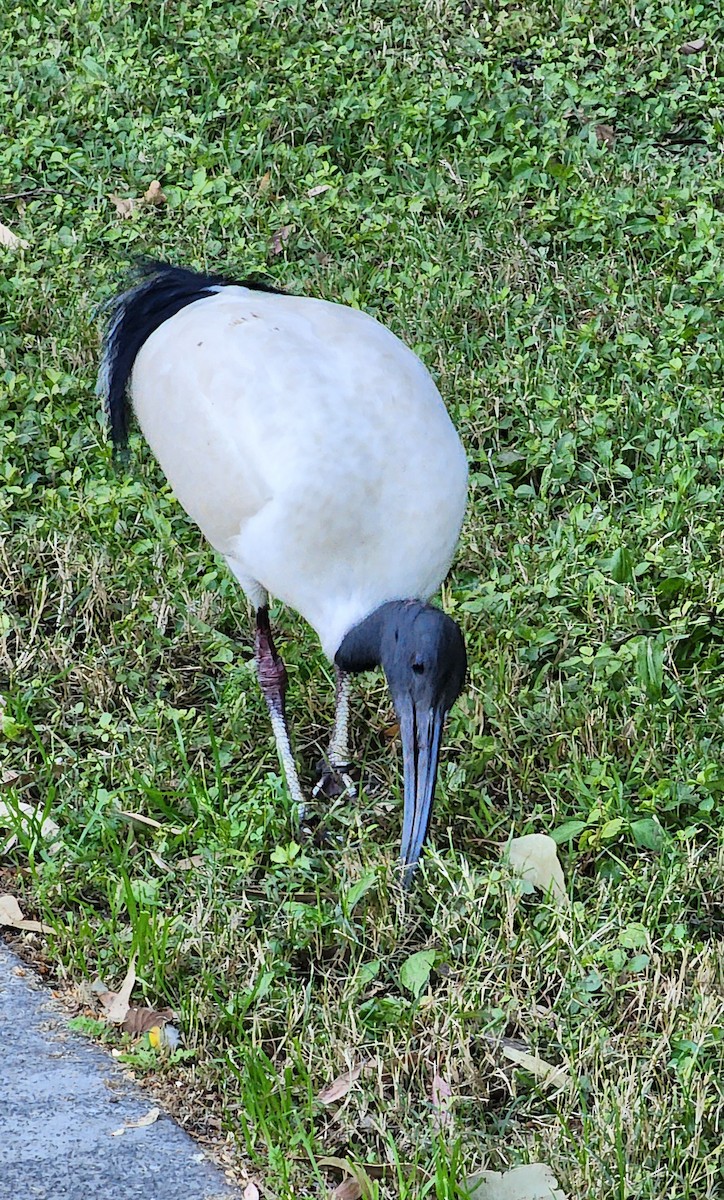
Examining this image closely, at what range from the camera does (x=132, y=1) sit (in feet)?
22.7

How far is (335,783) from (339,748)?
0.10 metres

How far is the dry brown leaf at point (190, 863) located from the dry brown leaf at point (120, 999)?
1.12ft

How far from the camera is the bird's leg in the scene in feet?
12.7

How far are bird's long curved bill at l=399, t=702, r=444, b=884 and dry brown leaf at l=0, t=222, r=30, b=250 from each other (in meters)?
3.19

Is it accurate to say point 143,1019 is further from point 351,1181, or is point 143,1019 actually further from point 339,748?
point 339,748

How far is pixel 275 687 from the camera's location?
13.0 feet

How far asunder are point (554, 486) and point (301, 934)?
69.9 inches

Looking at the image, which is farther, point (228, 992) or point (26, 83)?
point (26, 83)

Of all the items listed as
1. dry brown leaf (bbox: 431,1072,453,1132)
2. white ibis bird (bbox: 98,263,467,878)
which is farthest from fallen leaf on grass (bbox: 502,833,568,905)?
dry brown leaf (bbox: 431,1072,453,1132)

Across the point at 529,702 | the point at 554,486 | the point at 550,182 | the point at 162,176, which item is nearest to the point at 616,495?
the point at 554,486

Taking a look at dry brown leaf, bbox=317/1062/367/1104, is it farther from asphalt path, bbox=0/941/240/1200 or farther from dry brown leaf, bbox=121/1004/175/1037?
dry brown leaf, bbox=121/1004/175/1037

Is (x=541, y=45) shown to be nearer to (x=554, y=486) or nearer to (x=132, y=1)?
(x=132, y=1)

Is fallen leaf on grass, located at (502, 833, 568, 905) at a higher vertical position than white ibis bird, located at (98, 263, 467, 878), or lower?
lower

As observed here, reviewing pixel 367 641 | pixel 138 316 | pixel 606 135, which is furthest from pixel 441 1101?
pixel 606 135
